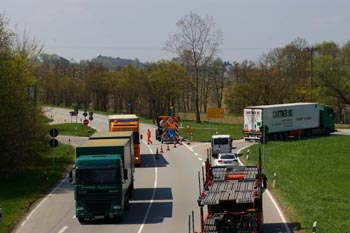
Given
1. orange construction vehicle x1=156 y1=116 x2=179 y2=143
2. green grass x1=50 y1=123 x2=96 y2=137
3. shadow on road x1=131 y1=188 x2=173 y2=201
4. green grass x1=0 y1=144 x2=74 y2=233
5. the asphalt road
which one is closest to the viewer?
the asphalt road

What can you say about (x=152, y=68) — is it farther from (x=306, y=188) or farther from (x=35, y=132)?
(x=306, y=188)

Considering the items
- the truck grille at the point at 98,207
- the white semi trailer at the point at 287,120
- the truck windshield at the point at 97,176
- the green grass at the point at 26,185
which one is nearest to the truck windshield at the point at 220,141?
the white semi trailer at the point at 287,120

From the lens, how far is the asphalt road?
76.9ft

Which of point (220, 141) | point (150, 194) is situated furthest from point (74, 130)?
point (150, 194)

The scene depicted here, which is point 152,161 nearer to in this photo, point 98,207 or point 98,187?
point 98,207

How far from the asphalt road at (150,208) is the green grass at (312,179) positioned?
111 centimetres

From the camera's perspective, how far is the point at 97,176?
23.8 metres

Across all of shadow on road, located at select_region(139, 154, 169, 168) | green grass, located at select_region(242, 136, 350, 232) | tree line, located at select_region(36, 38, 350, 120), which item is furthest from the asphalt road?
tree line, located at select_region(36, 38, 350, 120)

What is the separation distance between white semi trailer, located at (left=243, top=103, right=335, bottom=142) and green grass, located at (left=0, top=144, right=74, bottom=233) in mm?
18881

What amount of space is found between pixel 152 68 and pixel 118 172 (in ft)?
278

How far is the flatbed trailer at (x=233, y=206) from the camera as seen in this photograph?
1886 cm

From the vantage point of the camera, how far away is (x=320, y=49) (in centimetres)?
10944

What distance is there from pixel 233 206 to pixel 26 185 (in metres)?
17.7

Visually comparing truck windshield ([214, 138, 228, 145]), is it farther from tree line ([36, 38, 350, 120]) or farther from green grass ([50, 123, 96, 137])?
tree line ([36, 38, 350, 120])
